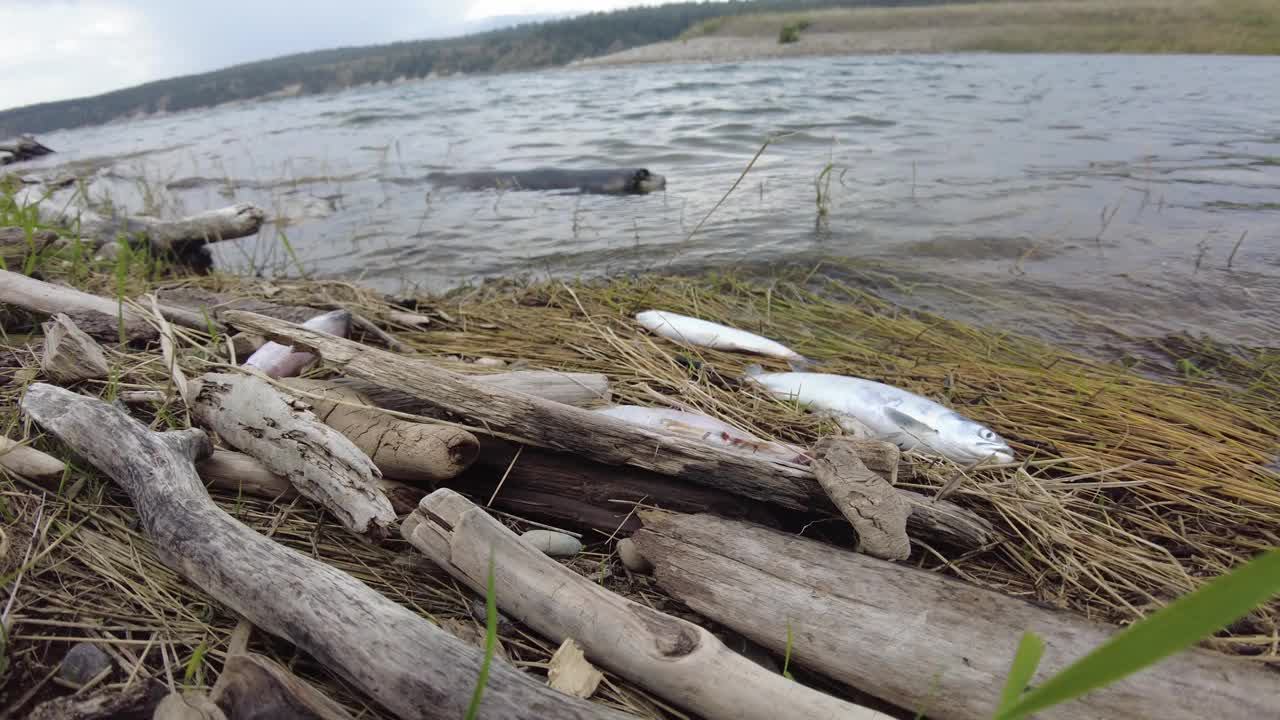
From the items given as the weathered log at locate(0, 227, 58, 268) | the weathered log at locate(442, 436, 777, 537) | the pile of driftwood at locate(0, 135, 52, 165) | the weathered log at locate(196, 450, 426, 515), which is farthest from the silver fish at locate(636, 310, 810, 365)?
the pile of driftwood at locate(0, 135, 52, 165)

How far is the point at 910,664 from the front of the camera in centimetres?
151

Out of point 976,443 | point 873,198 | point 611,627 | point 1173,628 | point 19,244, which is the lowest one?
point 976,443

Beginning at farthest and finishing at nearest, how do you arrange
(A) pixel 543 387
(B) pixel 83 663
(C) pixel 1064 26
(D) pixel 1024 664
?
(C) pixel 1064 26 → (A) pixel 543 387 → (B) pixel 83 663 → (D) pixel 1024 664

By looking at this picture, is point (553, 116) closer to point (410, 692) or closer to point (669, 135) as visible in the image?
point (669, 135)

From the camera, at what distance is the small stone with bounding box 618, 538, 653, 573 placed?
6.30 ft

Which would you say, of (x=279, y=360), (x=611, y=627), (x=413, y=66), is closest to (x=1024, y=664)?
(x=611, y=627)

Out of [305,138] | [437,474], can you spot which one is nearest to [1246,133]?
[437,474]

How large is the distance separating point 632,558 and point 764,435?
31.8 inches

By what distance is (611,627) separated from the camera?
153 cm

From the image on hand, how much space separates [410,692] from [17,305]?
9.78 feet

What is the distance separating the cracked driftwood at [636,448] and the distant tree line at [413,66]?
42908 millimetres

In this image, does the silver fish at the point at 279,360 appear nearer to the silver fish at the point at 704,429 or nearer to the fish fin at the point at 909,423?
the silver fish at the point at 704,429

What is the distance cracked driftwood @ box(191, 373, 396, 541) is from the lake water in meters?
3.49

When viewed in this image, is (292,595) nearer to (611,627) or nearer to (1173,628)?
(611,627)
